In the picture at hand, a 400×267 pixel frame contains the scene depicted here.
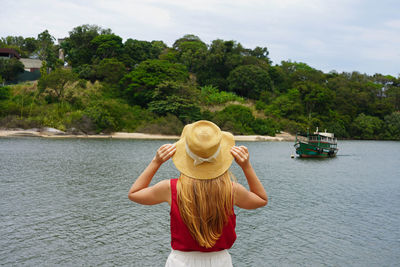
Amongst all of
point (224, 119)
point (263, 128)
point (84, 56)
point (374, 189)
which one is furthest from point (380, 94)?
point (374, 189)

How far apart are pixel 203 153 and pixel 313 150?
1331 inches

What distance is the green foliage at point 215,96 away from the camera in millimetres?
61575

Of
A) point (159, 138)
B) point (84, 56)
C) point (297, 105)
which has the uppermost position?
point (84, 56)

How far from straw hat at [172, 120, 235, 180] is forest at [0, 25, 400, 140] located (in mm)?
43115

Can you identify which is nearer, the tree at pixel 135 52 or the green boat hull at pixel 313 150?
the green boat hull at pixel 313 150

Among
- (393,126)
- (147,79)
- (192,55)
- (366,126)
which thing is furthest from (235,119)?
(393,126)

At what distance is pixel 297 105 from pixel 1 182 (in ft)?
182

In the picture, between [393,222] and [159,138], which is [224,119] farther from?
[393,222]

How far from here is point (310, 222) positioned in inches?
440

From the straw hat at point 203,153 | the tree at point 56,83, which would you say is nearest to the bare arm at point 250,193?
the straw hat at point 203,153

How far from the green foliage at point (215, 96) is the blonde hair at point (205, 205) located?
5847cm

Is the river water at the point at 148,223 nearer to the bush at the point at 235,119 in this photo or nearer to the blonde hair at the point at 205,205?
the blonde hair at the point at 205,205

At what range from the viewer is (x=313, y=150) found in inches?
1352

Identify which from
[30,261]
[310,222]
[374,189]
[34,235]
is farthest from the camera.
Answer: [374,189]
